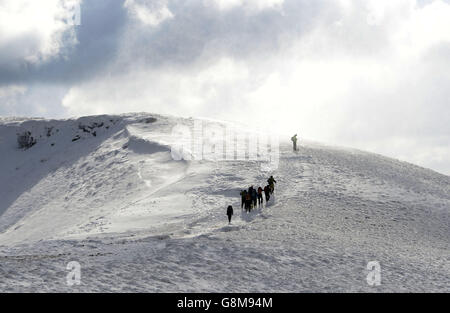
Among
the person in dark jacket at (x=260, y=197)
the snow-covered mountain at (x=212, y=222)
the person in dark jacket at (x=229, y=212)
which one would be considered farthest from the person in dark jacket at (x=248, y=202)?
the person in dark jacket at (x=229, y=212)

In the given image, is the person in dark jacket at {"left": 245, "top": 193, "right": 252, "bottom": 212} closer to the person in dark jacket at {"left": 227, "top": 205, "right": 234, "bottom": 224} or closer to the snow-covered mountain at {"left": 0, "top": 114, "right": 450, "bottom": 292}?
the snow-covered mountain at {"left": 0, "top": 114, "right": 450, "bottom": 292}

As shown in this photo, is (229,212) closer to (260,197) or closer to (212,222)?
Answer: (212,222)

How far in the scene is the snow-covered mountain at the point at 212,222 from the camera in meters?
15.4

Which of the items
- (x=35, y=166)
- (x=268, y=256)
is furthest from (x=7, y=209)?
(x=268, y=256)

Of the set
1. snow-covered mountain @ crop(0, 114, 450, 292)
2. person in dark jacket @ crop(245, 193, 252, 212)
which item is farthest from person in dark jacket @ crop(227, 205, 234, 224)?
person in dark jacket @ crop(245, 193, 252, 212)

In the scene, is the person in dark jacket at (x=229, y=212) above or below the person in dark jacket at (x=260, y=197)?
below

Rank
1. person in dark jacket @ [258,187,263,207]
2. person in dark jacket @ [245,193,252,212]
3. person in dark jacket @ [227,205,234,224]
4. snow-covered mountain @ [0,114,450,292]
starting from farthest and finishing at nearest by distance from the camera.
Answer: person in dark jacket @ [258,187,263,207] → person in dark jacket @ [245,193,252,212] → person in dark jacket @ [227,205,234,224] → snow-covered mountain @ [0,114,450,292]

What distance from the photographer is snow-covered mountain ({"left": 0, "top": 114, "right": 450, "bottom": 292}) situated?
50.4 ft

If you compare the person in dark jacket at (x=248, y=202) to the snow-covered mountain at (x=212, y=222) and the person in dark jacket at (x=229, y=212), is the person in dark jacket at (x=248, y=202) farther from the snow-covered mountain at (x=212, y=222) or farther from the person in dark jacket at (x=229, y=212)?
the person in dark jacket at (x=229, y=212)

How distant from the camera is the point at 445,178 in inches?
1521

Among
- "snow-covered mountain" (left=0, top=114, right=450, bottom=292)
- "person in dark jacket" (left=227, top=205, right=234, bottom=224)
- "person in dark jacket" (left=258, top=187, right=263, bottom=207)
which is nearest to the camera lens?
"snow-covered mountain" (left=0, top=114, right=450, bottom=292)

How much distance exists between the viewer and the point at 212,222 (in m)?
24.0

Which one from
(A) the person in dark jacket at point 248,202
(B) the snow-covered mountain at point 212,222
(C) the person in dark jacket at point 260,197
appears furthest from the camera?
(C) the person in dark jacket at point 260,197
